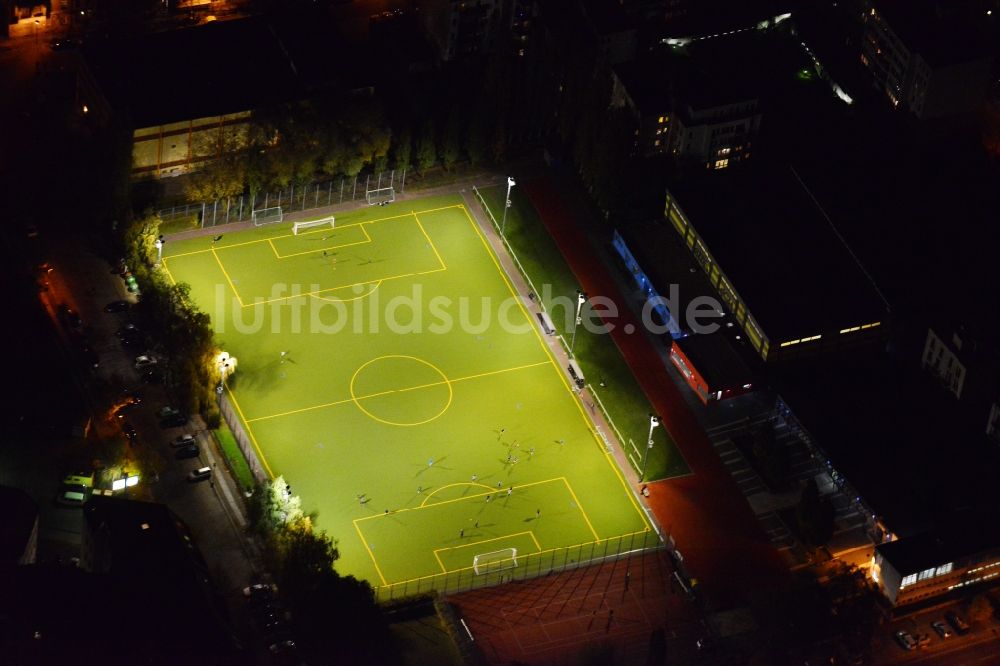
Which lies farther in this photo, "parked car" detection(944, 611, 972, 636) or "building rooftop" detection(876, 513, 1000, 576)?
"parked car" detection(944, 611, 972, 636)

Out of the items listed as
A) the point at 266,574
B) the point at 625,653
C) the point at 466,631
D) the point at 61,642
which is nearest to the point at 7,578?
the point at 61,642

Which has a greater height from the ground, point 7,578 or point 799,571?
point 7,578

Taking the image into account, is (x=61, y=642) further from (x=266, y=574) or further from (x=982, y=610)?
(x=982, y=610)

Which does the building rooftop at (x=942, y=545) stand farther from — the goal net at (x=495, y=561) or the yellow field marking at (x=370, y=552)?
the yellow field marking at (x=370, y=552)

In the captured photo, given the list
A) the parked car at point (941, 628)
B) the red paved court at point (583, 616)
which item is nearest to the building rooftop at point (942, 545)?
the parked car at point (941, 628)

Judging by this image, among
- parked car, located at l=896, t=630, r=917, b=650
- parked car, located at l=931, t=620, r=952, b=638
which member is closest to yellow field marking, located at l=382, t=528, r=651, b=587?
parked car, located at l=896, t=630, r=917, b=650

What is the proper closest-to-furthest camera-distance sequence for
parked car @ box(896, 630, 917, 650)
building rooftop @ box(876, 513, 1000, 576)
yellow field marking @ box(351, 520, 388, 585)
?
parked car @ box(896, 630, 917, 650), building rooftop @ box(876, 513, 1000, 576), yellow field marking @ box(351, 520, 388, 585)

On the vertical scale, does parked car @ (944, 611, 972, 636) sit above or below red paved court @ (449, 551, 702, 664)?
below

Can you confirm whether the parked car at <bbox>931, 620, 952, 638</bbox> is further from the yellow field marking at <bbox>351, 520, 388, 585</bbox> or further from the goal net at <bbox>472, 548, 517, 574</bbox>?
the yellow field marking at <bbox>351, 520, 388, 585</bbox>
